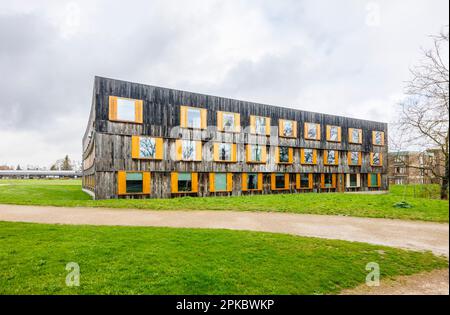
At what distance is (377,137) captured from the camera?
132ft

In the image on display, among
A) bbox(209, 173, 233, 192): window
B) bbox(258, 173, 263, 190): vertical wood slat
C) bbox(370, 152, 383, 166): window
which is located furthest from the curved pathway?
bbox(370, 152, 383, 166): window

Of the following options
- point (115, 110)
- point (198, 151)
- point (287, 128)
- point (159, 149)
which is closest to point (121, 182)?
point (159, 149)

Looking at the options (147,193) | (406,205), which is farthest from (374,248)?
(147,193)

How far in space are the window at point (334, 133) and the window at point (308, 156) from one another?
3410 mm

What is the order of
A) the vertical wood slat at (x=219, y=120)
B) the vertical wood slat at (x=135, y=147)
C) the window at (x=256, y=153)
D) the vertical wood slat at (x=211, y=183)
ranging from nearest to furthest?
the vertical wood slat at (x=135, y=147)
the vertical wood slat at (x=211, y=183)
the vertical wood slat at (x=219, y=120)
the window at (x=256, y=153)

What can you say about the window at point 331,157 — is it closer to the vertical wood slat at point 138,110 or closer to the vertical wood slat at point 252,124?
→ the vertical wood slat at point 252,124

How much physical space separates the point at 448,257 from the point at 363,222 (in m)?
12.0

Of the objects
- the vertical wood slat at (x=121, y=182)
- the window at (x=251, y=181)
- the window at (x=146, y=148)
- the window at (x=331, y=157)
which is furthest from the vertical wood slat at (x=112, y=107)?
the window at (x=331, y=157)

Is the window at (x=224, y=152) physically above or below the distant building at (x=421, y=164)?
above

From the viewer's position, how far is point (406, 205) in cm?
1497

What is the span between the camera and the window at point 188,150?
26031 millimetres

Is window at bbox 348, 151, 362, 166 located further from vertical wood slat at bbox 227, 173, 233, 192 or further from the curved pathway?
the curved pathway

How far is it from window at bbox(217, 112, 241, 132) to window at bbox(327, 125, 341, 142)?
14.6m
